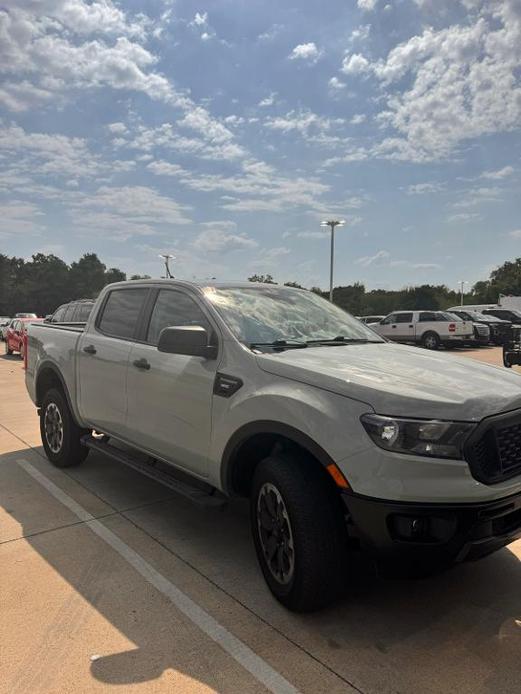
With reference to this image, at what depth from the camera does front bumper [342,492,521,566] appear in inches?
95.7

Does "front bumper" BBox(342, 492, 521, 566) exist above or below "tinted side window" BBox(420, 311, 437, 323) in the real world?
below

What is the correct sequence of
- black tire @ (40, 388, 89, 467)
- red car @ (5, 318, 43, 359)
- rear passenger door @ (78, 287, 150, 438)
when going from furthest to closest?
red car @ (5, 318, 43, 359), black tire @ (40, 388, 89, 467), rear passenger door @ (78, 287, 150, 438)

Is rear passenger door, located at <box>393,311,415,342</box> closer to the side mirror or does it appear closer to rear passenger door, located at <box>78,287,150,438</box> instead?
rear passenger door, located at <box>78,287,150,438</box>

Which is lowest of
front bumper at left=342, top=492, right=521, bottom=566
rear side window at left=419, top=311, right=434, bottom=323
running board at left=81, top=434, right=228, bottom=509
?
running board at left=81, top=434, right=228, bottom=509

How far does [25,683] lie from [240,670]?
3.08ft

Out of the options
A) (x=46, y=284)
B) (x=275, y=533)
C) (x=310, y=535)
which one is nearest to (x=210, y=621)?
(x=275, y=533)

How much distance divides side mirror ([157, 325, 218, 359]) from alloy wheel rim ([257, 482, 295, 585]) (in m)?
0.88

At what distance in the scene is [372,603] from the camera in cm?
306

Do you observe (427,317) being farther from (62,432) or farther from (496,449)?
(496,449)

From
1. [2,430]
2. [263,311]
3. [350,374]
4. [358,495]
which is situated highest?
[263,311]

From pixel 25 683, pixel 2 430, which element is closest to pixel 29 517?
pixel 25 683

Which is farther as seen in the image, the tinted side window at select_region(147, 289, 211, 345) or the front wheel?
the front wheel

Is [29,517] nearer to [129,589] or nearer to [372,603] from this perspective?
[129,589]

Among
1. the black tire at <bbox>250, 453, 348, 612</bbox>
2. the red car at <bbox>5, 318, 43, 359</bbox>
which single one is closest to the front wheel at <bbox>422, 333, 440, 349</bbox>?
the red car at <bbox>5, 318, 43, 359</bbox>
